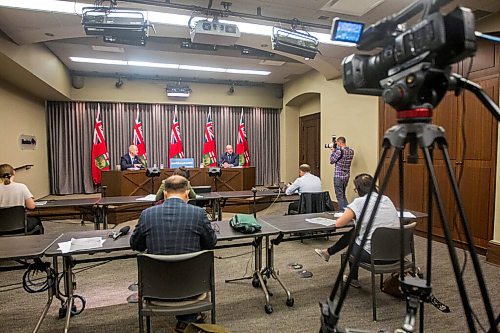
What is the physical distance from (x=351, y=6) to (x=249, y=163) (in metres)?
6.06

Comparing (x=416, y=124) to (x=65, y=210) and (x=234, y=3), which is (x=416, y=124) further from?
(x=65, y=210)

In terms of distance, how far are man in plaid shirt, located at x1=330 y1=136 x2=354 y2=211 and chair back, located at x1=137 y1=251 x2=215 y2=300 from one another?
4.34 metres

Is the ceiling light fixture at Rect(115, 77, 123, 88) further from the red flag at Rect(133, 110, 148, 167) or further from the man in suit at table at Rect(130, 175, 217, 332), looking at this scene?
the man in suit at table at Rect(130, 175, 217, 332)

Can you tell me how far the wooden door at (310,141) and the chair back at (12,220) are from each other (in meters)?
6.36

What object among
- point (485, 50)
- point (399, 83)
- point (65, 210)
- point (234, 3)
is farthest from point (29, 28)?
point (485, 50)

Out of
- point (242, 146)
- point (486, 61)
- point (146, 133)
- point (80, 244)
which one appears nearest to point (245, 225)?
point (80, 244)

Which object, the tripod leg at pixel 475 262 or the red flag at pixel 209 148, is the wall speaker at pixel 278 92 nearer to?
the red flag at pixel 209 148

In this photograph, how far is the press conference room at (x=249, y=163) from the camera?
3.05 ft

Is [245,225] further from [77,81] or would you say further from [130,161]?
[77,81]

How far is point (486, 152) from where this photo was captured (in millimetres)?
3701

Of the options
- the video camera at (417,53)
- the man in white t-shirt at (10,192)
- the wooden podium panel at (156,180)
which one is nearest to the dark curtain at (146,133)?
the wooden podium panel at (156,180)

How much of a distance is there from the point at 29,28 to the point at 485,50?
5.69m

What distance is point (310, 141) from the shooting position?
8562mm

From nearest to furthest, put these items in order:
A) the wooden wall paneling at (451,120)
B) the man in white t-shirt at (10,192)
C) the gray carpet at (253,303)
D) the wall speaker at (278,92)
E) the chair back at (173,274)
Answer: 1. the chair back at (173,274)
2. the gray carpet at (253,303)
3. the man in white t-shirt at (10,192)
4. the wooden wall paneling at (451,120)
5. the wall speaker at (278,92)
